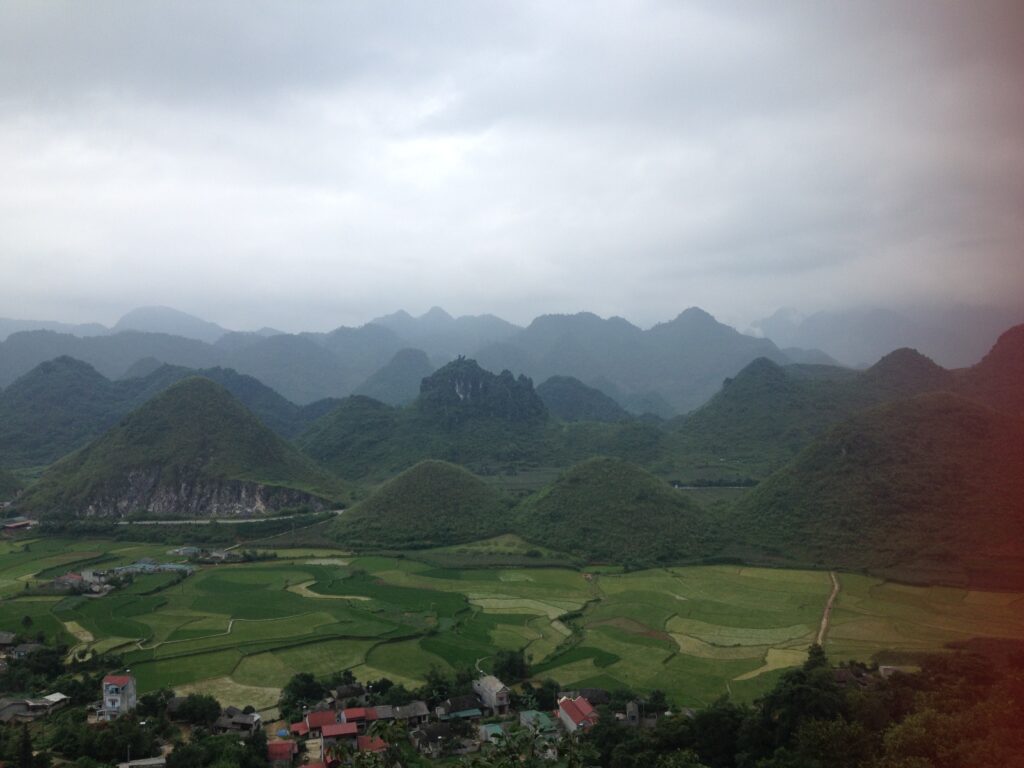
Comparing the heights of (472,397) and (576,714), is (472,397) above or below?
above

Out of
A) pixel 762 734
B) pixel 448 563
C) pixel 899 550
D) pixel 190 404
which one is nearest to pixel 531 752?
pixel 762 734

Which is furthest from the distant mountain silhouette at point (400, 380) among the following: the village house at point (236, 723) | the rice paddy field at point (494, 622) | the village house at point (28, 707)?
the village house at point (236, 723)

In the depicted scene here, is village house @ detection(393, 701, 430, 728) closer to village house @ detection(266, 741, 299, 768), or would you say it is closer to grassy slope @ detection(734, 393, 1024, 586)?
village house @ detection(266, 741, 299, 768)

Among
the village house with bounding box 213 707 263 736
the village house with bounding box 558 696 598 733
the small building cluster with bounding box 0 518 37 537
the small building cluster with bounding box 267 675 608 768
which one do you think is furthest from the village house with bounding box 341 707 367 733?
the small building cluster with bounding box 0 518 37 537

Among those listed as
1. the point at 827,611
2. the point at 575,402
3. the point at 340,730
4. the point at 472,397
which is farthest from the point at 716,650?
the point at 575,402

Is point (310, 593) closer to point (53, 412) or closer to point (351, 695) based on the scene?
point (351, 695)

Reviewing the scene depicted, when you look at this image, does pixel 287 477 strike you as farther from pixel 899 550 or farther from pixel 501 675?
pixel 899 550
